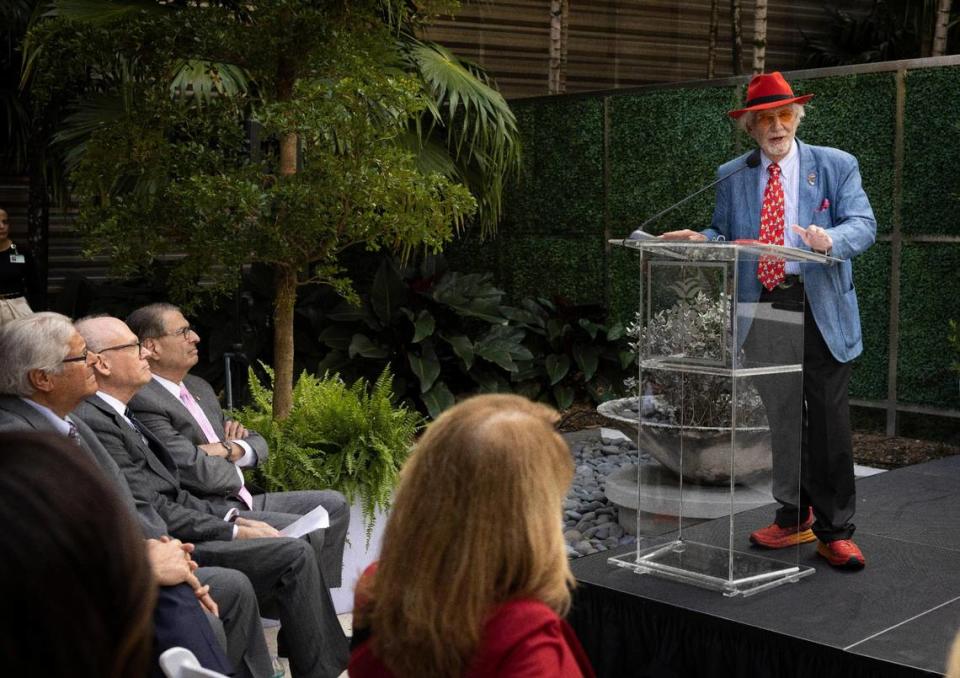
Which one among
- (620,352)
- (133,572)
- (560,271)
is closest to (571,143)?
(560,271)

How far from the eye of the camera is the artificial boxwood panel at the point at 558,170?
915cm

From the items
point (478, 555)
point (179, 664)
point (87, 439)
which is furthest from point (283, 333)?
point (478, 555)

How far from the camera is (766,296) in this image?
3777mm

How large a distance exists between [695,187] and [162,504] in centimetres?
556

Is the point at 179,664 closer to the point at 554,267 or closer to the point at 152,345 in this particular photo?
the point at 152,345

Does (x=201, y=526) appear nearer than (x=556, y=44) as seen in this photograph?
Yes

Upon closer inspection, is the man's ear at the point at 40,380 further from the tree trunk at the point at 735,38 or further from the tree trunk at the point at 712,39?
the tree trunk at the point at 712,39

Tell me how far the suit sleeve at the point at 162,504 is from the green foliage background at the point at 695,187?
4970 millimetres

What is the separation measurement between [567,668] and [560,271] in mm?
7794

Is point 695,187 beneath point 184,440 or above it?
above

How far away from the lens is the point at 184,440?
383cm

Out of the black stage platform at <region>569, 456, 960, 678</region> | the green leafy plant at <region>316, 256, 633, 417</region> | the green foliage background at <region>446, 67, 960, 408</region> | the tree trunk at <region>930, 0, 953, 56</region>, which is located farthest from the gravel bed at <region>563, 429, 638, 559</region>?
the tree trunk at <region>930, 0, 953, 56</region>

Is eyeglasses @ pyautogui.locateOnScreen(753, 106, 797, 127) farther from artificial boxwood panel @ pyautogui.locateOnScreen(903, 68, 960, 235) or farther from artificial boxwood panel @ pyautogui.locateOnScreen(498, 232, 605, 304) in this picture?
artificial boxwood panel @ pyautogui.locateOnScreen(498, 232, 605, 304)

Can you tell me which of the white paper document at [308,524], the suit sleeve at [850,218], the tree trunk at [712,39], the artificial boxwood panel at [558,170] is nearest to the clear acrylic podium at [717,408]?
the suit sleeve at [850,218]
